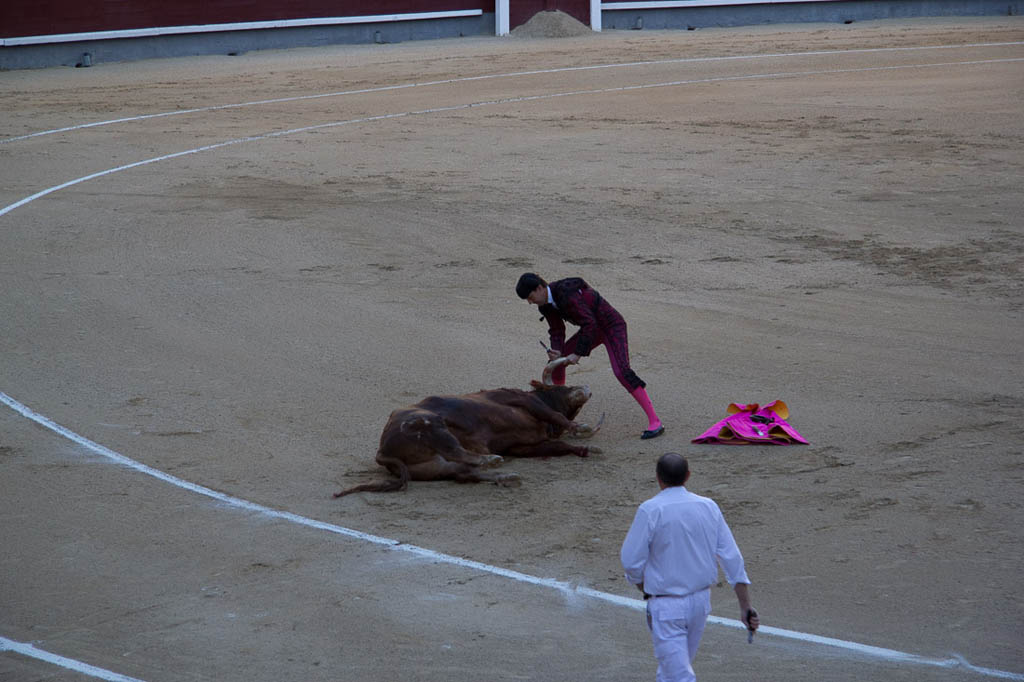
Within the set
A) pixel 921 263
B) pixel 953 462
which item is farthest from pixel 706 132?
pixel 953 462

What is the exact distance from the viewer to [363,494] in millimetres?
7254

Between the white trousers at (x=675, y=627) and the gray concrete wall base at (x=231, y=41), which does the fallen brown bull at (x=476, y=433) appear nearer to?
the white trousers at (x=675, y=627)

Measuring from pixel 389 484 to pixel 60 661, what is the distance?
7.37ft

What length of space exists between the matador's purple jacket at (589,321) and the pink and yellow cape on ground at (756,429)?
1.80 ft

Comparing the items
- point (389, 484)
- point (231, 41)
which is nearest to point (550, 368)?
point (389, 484)

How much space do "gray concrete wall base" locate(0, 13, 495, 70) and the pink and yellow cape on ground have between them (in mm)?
23401

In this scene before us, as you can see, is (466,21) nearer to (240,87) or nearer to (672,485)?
(240,87)

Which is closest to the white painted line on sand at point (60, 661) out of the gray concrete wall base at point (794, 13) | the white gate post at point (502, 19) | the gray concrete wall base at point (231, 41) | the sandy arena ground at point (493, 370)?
the sandy arena ground at point (493, 370)

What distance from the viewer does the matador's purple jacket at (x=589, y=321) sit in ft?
26.2

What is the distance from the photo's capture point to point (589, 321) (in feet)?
26.2

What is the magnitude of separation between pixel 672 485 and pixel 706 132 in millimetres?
15581

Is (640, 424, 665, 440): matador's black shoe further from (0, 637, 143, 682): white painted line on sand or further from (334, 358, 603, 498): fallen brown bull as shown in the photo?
(0, 637, 143, 682): white painted line on sand

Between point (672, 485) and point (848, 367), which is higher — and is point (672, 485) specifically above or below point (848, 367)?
above

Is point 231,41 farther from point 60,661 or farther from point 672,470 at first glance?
point 672,470
